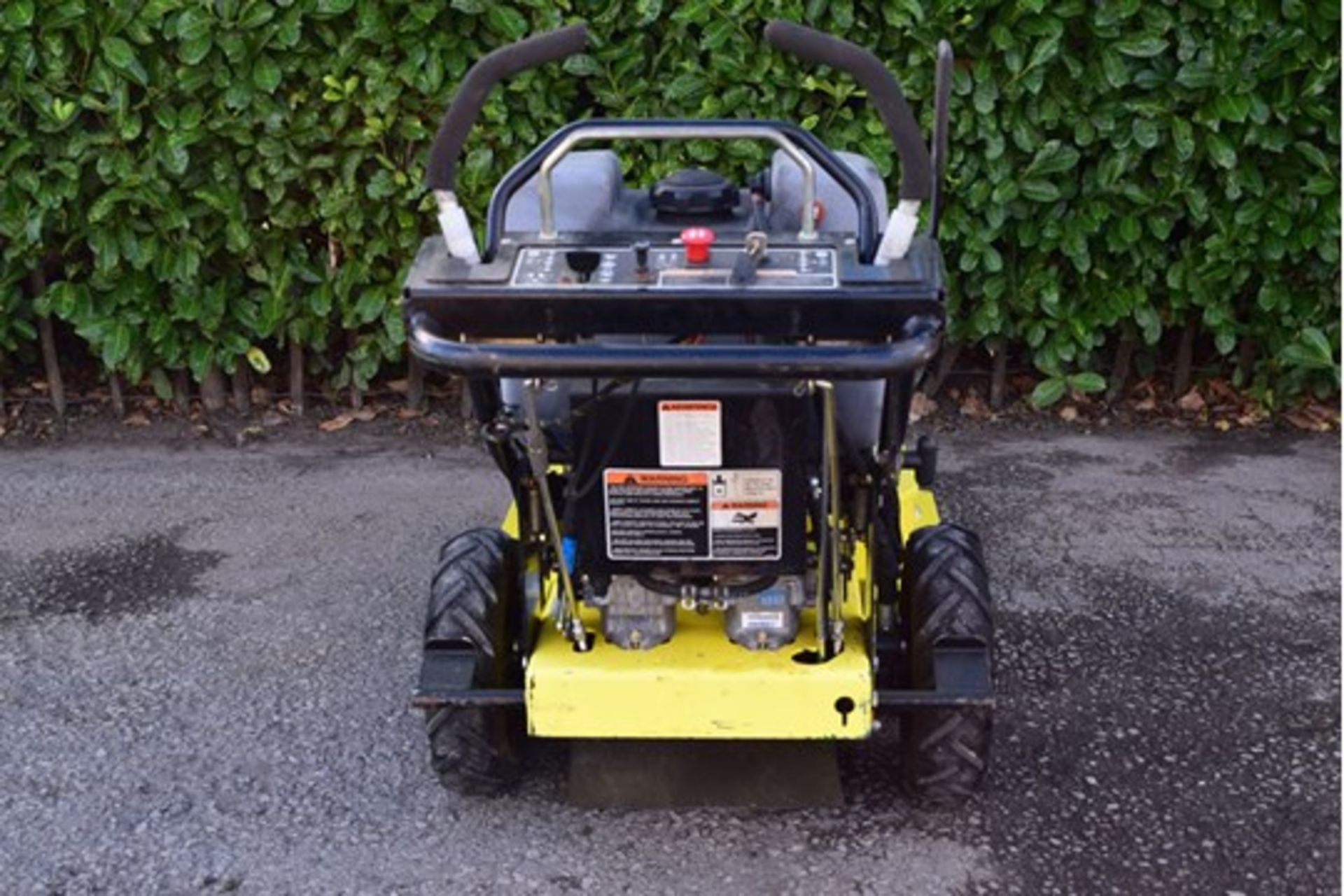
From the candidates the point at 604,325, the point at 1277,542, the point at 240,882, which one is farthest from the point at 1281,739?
the point at 240,882

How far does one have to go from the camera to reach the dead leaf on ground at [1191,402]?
5.61m

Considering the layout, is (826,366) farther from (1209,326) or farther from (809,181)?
A: (1209,326)

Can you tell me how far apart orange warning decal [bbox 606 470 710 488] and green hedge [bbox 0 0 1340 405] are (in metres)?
2.29

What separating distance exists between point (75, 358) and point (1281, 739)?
4.23 metres

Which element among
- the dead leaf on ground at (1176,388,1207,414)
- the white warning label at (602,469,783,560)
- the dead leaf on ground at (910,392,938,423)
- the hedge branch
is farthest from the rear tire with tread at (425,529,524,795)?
the dead leaf on ground at (1176,388,1207,414)

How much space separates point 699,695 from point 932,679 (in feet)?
1.62

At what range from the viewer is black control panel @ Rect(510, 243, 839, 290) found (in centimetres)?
277

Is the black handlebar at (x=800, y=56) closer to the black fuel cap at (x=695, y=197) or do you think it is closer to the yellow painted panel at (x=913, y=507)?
the black fuel cap at (x=695, y=197)

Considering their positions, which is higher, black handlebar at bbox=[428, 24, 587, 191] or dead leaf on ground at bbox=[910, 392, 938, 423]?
black handlebar at bbox=[428, 24, 587, 191]

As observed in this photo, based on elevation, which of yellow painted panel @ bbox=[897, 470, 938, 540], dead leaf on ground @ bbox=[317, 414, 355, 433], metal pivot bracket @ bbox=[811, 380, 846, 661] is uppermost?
metal pivot bracket @ bbox=[811, 380, 846, 661]

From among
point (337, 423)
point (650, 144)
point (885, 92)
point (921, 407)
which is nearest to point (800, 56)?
point (885, 92)

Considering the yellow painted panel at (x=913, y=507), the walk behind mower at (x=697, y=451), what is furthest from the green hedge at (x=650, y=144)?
the walk behind mower at (x=697, y=451)

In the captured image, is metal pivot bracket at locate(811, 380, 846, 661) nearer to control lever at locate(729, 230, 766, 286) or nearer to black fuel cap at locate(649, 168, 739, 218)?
control lever at locate(729, 230, 766, 286)

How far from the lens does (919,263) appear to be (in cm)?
287
